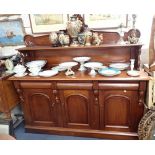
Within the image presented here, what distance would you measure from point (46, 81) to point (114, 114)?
0.78 metres

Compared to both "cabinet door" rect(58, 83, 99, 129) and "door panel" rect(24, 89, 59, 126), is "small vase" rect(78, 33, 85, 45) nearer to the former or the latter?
"cabinet door" rect(58, 83, 99, 129)

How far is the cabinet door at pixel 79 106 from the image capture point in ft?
5.91

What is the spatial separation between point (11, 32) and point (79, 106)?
4.03 feet

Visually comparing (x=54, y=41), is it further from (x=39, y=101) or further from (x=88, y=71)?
(x=39, y=101)

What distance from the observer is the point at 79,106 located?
1.89m

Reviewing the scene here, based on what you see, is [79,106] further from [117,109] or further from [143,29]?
[143,29]

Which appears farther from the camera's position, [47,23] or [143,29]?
[47,23]

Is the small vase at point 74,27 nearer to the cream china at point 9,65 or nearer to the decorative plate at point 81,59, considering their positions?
the decorative plate at point 81,59

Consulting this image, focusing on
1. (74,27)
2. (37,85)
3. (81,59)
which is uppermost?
(74,27)

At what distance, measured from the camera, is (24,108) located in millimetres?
2057

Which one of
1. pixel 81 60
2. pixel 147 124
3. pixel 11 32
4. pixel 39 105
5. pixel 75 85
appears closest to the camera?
pixel 147 124

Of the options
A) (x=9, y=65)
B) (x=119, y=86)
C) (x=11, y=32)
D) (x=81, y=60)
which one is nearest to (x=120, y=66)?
(x=119, y=86)

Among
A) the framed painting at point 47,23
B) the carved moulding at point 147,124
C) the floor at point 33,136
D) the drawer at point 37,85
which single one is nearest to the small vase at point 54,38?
the framed painting at point 47,23
